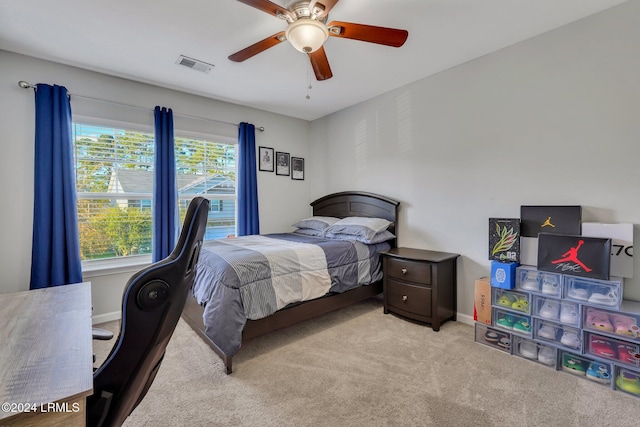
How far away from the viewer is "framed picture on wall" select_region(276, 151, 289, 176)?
430 cm

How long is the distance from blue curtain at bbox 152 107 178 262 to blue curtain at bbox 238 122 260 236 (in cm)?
83

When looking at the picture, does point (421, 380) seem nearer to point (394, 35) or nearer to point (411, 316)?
point (411, 316)

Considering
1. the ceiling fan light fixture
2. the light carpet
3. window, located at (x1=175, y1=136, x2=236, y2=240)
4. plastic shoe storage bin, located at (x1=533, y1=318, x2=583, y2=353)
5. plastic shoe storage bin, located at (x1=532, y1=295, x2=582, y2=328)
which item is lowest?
the light carpet

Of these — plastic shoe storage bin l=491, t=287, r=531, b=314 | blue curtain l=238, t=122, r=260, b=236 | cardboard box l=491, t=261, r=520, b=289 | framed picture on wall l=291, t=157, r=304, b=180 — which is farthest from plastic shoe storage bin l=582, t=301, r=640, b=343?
framed picture on wall l=291, t=157, r=304, b=180

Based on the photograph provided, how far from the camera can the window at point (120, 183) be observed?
2924 millimetres

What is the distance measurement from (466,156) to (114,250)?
3.79 m

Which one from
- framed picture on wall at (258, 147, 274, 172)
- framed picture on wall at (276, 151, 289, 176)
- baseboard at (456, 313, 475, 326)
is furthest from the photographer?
framed picture on wall at (276, 151, 289, 176)

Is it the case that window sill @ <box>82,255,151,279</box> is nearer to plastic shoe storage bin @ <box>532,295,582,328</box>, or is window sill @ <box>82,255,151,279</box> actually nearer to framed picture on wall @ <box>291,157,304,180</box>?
framed picture on wall @ <box>291,157,304,180</box>

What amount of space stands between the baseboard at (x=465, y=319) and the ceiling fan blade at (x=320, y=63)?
2.57 metres

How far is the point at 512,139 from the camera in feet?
8.25

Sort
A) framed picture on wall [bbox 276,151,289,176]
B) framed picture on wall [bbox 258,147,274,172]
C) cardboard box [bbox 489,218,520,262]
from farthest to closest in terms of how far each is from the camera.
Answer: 1. framed picture on wall [bbox 276,151,289,176]
2. framed picture on wall [bbox 258,147,274,172]
3. cardboard box [bbox 489,218,520,262]

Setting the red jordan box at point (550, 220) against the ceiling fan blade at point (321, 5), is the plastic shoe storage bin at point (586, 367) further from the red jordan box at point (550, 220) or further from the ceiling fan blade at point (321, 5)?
the ceiling fan blade at point (321, 5)

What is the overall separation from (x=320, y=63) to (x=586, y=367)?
2814 millimetres

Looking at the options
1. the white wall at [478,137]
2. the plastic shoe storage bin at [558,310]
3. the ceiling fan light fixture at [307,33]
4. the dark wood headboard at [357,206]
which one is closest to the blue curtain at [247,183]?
the white wall at [478,137]
